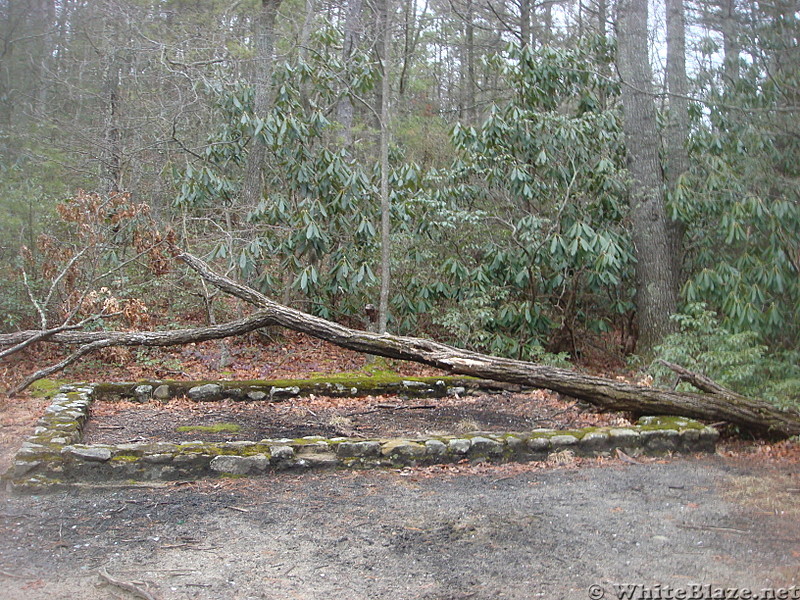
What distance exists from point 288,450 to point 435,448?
121 cm

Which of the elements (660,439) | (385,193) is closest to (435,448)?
(660,439)

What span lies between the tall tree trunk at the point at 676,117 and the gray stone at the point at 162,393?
306 inches

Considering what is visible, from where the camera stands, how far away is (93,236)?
9.27 metres

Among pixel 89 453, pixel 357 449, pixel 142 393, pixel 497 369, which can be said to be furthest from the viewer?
pixel 142 393

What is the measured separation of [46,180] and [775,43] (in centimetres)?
1232

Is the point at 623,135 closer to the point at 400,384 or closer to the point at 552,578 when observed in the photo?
the point at 400,384

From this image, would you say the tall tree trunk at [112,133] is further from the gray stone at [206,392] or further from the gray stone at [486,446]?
the gray stone at [486,446]

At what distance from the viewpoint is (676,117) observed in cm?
1080

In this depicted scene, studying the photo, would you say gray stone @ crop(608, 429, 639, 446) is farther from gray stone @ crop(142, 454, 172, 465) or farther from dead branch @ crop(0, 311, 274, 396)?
dead branch @ crop(0, 311, 274, 396)

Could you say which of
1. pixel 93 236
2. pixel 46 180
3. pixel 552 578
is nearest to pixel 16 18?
pixel 46 180

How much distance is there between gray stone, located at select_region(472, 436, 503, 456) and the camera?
5.81 meters

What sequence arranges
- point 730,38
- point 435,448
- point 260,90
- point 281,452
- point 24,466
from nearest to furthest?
point 24,466
point 281,452
point 435,448
point 730,38
point 260,90

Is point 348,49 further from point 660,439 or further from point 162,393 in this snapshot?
point 660,439

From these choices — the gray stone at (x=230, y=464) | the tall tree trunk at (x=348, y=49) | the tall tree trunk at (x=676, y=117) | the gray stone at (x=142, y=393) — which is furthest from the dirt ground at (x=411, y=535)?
the tall tree trunk at (x=348, y=49)
